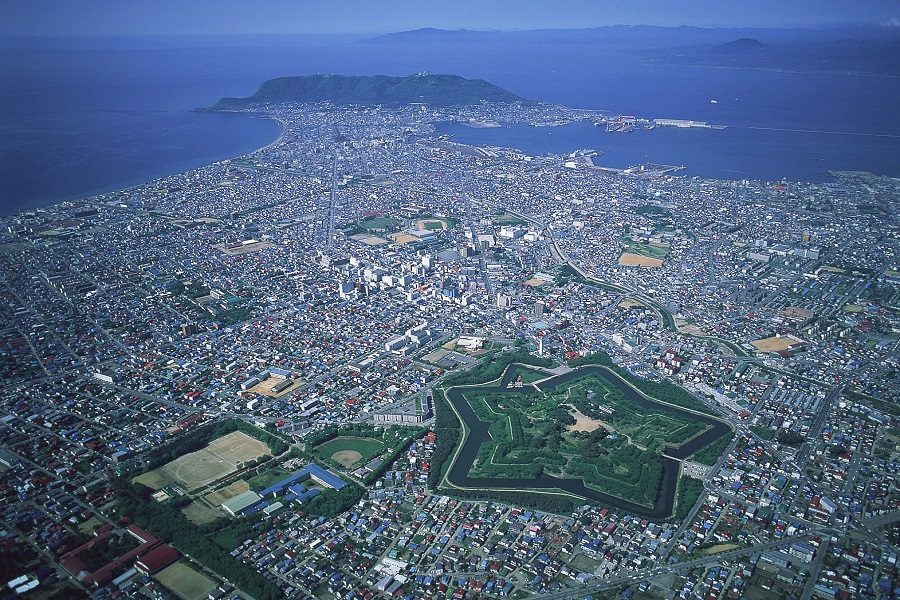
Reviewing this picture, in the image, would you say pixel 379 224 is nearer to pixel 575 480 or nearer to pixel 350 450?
pixel 350 450

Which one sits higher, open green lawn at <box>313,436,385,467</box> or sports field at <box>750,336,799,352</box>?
sports field at <box>750,336,799,352</box>

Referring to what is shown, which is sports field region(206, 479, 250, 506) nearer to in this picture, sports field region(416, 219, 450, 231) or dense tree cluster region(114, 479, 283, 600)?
dense tree cluster region(114, 479, 283, 600)

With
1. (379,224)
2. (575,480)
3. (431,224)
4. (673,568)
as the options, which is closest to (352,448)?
(575,480)

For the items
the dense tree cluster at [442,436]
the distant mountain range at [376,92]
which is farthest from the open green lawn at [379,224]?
the distant mountain range at [376,92]

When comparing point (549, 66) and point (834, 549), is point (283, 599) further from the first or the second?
point (549, 66)

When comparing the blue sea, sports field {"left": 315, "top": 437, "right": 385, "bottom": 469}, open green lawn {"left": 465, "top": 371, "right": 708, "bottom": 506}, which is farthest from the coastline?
open green lawn {"left": 465, "top": 371, "right": 708, "bottom": 506}

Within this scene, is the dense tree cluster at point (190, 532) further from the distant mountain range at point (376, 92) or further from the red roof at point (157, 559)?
the distant mountain range at point (376, 92)
